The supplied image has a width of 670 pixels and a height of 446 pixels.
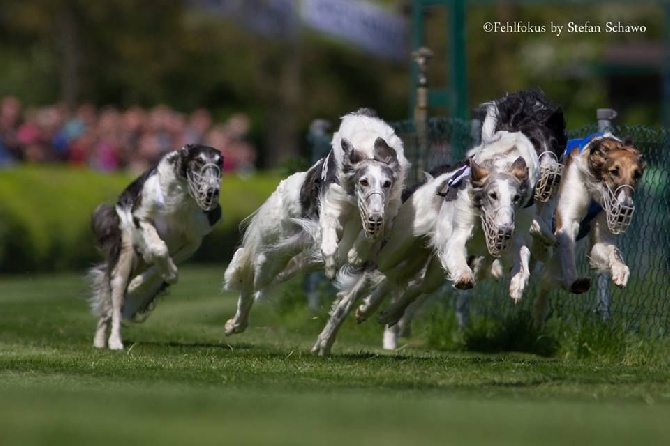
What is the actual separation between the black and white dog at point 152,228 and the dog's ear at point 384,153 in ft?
6.12

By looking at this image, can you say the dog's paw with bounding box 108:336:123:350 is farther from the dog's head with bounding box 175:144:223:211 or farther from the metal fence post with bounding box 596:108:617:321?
the metal fence post with bounding box 596:108:617:321

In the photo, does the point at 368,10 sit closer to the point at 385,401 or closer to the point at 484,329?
the point at 484,329

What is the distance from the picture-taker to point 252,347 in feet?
43.1

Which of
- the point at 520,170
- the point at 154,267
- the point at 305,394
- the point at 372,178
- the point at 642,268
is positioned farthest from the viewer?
the point at 154,267

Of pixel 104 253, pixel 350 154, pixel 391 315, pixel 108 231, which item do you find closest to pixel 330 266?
pixel 350 154

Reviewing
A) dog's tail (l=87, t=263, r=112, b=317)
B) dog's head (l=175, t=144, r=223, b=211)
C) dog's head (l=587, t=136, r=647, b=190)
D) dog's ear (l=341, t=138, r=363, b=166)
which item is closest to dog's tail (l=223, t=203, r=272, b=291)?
dog's head (l=175, t=144, r=223, b=211)

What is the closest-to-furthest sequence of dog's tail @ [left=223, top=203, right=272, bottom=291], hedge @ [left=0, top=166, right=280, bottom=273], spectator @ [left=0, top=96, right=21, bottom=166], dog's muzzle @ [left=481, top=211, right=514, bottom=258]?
dog's muzzle @ [left=481, top=211, right=514, bottom=258] → dog's tail @ [left=223, top=203, right=272, bottom=291] → hedge @ [left=0, top=166, right=280, bottom=273] → spectator @ [left=0, top=96, right=21, bottom=166]

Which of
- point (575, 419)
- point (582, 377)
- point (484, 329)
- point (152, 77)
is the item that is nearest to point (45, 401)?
point (575, 419)

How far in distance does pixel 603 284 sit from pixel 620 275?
1.57 m

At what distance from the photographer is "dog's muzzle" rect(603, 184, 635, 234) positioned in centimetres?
1081

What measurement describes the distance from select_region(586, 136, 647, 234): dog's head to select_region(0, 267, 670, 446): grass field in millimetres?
1081

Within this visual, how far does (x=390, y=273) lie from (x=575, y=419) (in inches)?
164

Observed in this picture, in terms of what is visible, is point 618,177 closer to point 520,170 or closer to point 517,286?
point 520,170

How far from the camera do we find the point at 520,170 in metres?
10.3
